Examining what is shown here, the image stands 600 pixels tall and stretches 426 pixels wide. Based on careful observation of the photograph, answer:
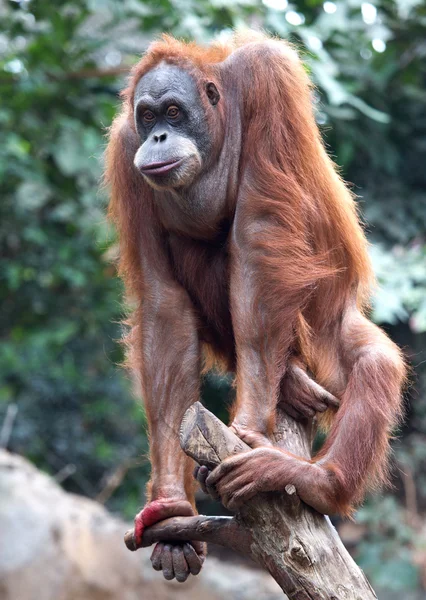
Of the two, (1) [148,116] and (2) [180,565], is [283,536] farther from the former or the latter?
(1) [148,116]

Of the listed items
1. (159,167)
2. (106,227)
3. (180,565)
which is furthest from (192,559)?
(106,227)

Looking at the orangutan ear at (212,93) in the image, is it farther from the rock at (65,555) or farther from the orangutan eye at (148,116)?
the rock at (65,555)

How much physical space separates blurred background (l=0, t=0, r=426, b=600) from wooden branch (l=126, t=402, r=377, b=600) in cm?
286

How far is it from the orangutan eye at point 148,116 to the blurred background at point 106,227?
6.58 ft

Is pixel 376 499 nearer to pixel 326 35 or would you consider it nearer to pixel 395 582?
pixel 395 582

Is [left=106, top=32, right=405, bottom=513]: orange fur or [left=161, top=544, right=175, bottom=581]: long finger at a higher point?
[left=106, top=32, right=405, bottom=513]: orange fur

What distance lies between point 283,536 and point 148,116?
1.71 metres

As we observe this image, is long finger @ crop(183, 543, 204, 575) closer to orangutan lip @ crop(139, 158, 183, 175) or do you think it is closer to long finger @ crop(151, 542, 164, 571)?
long finger @ crop(151, 542, 164, 571)

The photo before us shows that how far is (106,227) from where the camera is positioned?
21.8ft

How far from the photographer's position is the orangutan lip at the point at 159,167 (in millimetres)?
3154

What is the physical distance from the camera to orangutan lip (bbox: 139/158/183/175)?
315 centimetres

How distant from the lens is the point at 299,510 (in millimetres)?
2738

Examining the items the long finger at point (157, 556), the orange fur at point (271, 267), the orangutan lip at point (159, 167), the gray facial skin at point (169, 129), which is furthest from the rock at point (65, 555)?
the orangutan lip at point (159, 167)

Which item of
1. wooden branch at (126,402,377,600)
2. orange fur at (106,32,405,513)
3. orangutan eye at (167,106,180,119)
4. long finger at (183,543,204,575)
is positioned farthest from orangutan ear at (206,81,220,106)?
long finger at (183,543,204,575)
